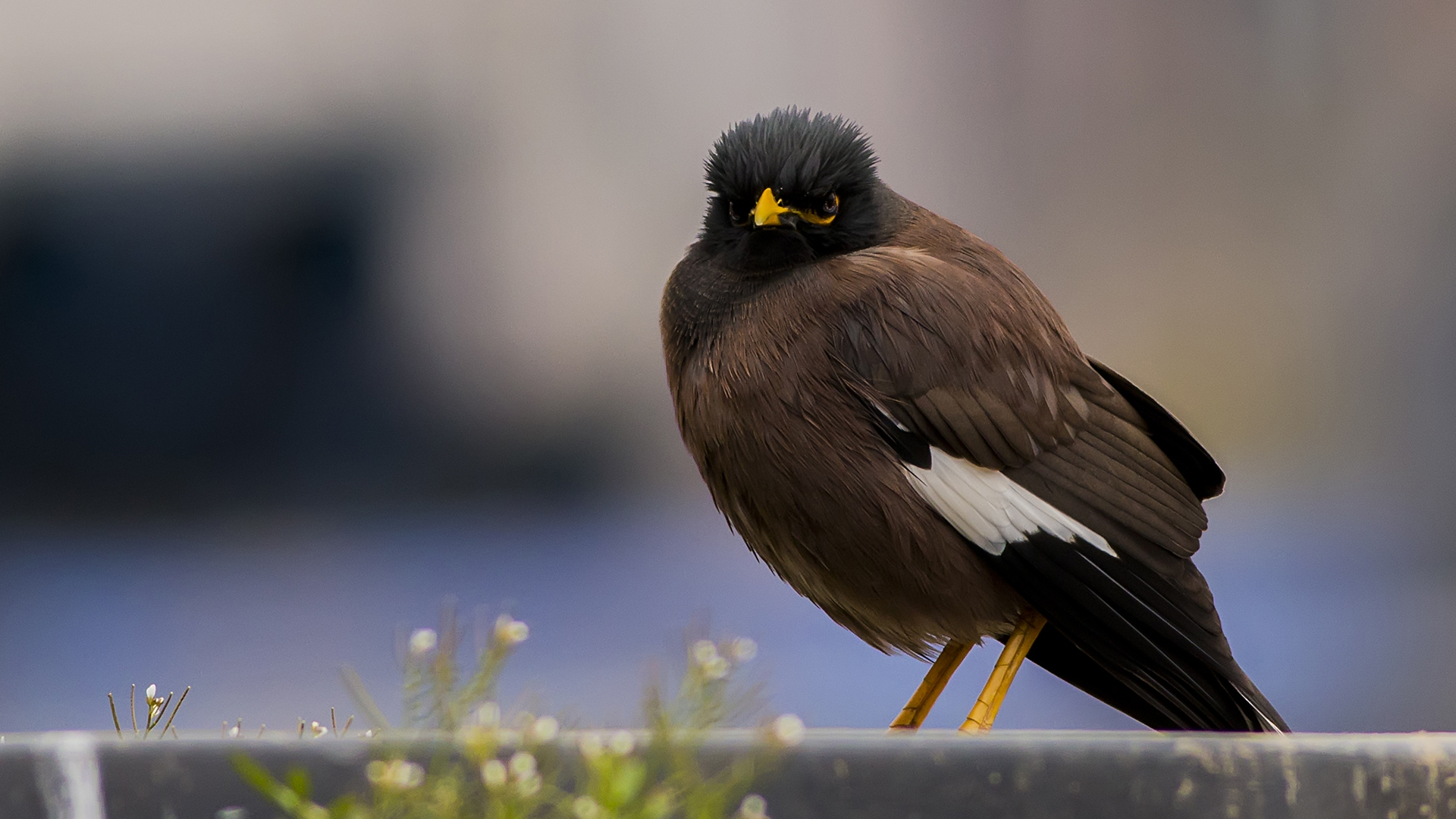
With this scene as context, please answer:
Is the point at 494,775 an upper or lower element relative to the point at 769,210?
lower

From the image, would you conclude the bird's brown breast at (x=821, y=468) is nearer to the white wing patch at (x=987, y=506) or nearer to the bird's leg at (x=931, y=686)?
the white wing patch at (x=987, y=506)

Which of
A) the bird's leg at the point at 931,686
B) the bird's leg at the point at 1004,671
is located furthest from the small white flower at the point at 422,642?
the bird's leg at the point at 931,686

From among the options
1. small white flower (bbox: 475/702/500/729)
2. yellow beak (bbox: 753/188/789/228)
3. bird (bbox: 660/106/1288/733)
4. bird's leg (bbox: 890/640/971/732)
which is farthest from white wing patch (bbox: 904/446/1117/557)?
small white flower (bbox: 475/702/500/729)

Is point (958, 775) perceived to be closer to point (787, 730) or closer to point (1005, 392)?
point (787, 730)

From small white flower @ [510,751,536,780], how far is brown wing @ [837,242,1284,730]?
943 millimetres

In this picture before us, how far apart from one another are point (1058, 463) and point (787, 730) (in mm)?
1056

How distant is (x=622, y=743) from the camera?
0.88 meters

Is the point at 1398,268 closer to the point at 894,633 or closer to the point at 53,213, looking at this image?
the point at 894,633

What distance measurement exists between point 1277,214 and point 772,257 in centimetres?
358

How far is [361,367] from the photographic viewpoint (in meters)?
5.02

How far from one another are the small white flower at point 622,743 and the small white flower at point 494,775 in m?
0.06

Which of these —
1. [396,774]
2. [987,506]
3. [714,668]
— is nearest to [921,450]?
[987,506]

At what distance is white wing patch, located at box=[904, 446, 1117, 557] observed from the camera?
175cm

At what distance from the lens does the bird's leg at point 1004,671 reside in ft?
5.90
